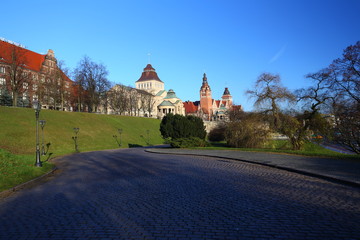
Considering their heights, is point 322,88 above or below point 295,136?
above

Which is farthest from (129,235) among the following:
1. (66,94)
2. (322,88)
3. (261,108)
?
(66,94)

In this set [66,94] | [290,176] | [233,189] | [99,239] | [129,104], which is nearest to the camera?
[99,239]

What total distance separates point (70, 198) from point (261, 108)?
2092cm

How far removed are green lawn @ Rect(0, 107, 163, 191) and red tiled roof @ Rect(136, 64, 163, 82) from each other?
72663 millimetres

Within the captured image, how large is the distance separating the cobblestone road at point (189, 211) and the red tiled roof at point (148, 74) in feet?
400

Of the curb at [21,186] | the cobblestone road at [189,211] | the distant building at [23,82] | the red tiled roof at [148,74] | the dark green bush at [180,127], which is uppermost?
the red tiled roof at [148,74]

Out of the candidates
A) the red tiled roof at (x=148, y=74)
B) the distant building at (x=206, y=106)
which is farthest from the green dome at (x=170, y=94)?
the red tiled roof at (x=148, y=74)

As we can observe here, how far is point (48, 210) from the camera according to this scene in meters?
6.43

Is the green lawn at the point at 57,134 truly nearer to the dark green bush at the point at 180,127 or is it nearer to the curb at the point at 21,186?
the curb at the point at 21,186

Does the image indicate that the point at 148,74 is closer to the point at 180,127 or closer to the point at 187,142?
the point at 180,127

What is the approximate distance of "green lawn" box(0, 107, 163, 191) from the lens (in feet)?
57.6

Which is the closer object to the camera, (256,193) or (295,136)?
(256,193)

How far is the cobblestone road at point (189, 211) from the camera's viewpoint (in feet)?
14.9

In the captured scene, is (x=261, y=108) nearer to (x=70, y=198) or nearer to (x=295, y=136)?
(x=295, y=136)
